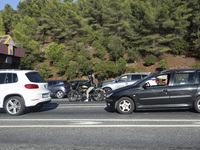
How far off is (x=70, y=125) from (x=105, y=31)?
43.3m

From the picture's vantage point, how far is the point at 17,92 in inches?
338

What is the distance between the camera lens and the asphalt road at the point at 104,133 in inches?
183

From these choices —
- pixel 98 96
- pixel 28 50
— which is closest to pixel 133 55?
pixel 28 50

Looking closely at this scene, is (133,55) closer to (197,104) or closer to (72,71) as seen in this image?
(72,71)

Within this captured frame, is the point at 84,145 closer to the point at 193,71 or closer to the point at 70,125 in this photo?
the point at 70,125

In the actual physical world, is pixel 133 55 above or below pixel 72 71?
above

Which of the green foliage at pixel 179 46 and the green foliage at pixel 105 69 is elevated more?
the green foliage at pixel 179 46

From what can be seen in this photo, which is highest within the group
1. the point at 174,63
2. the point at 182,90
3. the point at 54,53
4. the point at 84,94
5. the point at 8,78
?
the point at 54,53

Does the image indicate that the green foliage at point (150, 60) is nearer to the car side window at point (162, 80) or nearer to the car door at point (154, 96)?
the car side window at point (162, 80)

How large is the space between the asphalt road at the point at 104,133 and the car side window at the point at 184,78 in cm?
141

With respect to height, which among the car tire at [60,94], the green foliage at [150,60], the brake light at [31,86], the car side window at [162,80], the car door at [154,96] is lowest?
the car tire at [60,94]

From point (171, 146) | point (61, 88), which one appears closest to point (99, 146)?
point (171, 146)

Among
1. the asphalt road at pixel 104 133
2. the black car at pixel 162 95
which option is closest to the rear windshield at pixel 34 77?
the asphalt road at pixel 104 133

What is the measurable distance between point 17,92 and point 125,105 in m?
4.24
